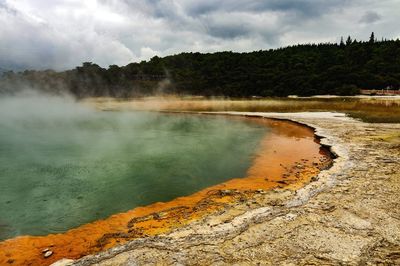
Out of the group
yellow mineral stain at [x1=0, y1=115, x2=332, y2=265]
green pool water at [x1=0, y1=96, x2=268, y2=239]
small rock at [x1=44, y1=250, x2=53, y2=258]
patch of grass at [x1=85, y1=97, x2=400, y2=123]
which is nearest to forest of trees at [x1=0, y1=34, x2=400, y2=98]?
patch of grass at [x1=85, y1=97, x2=400, y2=123]

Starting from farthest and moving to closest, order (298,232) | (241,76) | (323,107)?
(241,76)
(323,107)
(298,232)

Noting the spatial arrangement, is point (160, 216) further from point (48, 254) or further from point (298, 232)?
point (298, 232)

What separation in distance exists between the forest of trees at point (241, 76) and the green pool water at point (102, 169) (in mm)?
37382

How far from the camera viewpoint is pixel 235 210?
23.1ft

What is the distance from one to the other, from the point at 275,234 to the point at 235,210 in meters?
1.34

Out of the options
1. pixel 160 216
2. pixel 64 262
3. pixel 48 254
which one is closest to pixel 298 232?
pixel 160 216

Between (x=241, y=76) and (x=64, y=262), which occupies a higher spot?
(x=241, y=76)

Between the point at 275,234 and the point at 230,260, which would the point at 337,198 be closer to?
the point at 275,234

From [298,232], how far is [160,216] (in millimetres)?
3015

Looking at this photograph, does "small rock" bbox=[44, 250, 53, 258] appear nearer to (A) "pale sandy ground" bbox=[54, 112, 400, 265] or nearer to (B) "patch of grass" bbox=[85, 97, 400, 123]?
(A) "pale sandy ground" bbox=[54, 112, 400, 265]

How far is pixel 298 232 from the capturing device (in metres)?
5.88

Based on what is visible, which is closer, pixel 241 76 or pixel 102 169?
pixel 102 169

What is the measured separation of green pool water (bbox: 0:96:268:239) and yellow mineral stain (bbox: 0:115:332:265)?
47 cm

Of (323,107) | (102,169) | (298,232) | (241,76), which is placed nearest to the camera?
(298,232)
